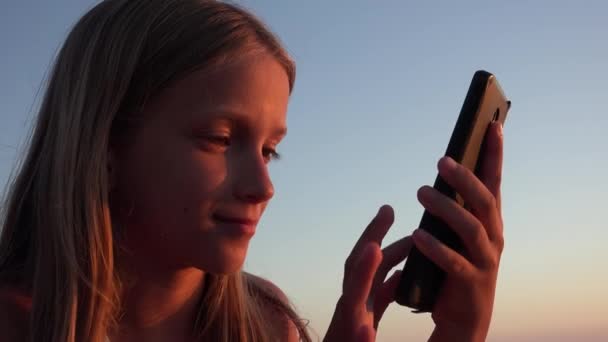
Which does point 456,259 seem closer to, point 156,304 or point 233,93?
point 233,93

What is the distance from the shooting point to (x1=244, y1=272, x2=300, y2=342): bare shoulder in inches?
150

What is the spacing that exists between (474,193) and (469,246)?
20 centimetres

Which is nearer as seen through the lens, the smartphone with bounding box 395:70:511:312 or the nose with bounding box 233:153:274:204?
the smartphone with bounding box 395:70:511:312

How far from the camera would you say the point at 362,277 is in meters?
2.47

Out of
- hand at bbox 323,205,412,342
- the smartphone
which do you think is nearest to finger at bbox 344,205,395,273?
hand at bbox 323,205,412,342

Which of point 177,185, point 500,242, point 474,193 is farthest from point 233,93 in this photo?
point 500,242

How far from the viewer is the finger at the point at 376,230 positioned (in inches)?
110

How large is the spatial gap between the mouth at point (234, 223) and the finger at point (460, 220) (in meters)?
0.75

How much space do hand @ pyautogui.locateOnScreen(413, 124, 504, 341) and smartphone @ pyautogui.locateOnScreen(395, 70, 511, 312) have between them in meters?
0.05

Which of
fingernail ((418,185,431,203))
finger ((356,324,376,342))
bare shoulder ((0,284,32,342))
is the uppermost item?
fingernail ((418,185,431,203))

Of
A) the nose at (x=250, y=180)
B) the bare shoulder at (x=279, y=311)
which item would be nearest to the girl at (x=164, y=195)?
the nose at (x=250, y=180)

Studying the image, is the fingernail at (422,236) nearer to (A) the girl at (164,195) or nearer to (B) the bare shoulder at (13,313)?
(A) the girl at (164,195)

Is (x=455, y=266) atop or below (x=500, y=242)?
below

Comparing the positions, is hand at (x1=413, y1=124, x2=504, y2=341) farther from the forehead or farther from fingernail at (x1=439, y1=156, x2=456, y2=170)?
the forehead
